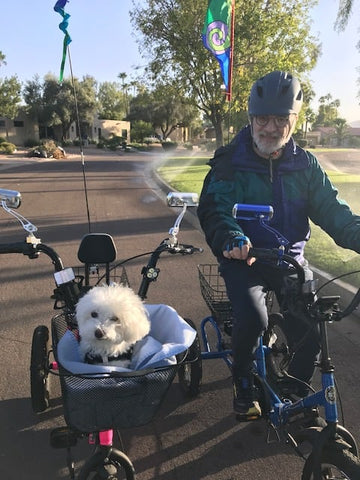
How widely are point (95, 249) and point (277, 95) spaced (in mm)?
1535

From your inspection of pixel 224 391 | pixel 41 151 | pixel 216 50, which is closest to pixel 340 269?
pixel 224 391

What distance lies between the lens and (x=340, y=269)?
5.55 metres

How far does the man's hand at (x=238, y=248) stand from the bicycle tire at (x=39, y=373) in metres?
1.55

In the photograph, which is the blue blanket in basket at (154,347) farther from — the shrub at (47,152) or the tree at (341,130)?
the tree at (341,130)

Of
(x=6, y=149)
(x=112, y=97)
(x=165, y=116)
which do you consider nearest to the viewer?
(x=6, y=149)

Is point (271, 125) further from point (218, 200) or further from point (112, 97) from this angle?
point (112, 97)

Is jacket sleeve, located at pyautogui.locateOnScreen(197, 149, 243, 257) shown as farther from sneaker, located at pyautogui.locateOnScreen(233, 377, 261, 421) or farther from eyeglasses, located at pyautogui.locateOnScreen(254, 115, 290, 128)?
sneaker, located at pyautogui.locateOnScreen(233, 377, 261, 421)

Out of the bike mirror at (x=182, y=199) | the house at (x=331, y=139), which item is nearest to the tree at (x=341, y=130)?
the house at (x=331, y=139)

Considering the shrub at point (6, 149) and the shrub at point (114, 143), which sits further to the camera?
the shrub at point (114, 143)

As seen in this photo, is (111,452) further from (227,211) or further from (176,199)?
(176,199)

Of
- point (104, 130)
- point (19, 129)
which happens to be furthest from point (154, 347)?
point (104, 130)

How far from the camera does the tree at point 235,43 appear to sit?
19.4 m

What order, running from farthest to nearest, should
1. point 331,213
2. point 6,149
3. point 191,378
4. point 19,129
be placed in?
1. point 19,129
2. point 6,149
3. point 191,378
4. point 331,213

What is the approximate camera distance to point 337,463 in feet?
6.07
